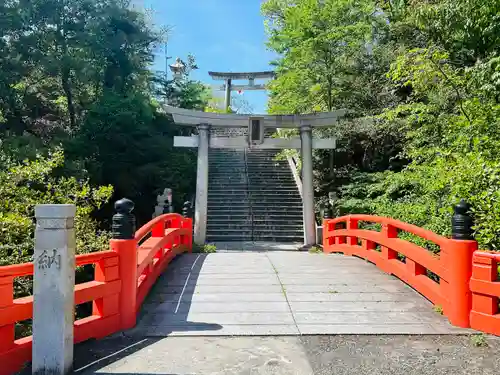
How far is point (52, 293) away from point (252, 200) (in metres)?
12.1

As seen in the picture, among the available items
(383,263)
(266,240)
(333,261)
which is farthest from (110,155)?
(383,263)

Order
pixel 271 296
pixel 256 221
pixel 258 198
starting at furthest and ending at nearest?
1. pixel 258 198
2. pixel 256 221
3. pixel 271 296

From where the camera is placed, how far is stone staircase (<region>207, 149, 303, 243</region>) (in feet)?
42.7

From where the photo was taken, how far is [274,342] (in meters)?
3.62

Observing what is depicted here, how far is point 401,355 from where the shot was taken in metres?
3.35

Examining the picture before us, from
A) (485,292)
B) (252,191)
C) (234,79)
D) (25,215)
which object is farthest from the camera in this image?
(234,79)

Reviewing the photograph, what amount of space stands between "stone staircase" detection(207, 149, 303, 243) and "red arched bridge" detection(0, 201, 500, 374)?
6526 millimetres

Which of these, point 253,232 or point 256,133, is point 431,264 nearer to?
point 256,133

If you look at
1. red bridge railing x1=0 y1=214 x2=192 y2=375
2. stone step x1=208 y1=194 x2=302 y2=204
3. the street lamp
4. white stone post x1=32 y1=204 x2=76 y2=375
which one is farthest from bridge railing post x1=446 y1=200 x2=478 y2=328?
the street lamp

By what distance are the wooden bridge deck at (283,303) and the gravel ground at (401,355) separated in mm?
181

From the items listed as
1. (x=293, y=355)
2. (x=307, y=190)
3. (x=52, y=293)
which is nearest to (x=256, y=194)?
(x=307, y=190)

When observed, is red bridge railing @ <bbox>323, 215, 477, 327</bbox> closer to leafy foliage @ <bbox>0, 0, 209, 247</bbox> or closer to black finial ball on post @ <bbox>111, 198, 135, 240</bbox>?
black finial ball on post @ <bbox>111, 198, 135, 240</bbox>

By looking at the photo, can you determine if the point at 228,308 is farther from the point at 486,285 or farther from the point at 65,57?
the point at 65,57

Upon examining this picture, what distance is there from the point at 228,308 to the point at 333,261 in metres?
3.29
